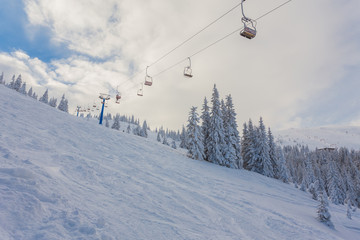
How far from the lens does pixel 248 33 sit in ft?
25.2

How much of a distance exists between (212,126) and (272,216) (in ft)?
82.9

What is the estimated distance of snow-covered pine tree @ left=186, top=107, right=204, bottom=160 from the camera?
1231 inches

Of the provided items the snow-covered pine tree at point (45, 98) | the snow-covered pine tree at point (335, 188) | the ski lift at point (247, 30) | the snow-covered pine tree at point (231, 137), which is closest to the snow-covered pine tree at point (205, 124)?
the snow-covered pine tree at point (231, 137)

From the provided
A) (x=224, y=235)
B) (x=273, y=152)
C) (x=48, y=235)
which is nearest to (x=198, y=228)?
(x=224, y=235)

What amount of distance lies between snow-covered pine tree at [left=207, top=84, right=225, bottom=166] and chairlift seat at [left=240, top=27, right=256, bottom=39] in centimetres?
2644

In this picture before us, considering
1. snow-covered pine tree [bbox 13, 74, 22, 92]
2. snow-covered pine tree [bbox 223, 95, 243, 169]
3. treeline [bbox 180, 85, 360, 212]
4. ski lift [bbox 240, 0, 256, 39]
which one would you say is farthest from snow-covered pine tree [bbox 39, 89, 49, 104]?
ski lift [bbox 240, 0, 256, 39]

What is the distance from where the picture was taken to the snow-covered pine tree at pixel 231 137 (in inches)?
1283

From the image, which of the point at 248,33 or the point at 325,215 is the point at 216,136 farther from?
the point at 248,33

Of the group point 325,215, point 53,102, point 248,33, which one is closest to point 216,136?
point 325,215

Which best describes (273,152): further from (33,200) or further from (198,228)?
(33,200)

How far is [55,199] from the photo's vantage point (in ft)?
16.9

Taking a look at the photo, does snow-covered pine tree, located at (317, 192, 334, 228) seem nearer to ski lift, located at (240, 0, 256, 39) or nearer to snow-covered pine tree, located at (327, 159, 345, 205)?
ski lift, located at (240, 0, 256, 39)

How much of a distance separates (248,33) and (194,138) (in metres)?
25.4

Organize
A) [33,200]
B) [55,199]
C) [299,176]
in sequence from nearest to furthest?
[33,200]
[55,199]
[299,176]
